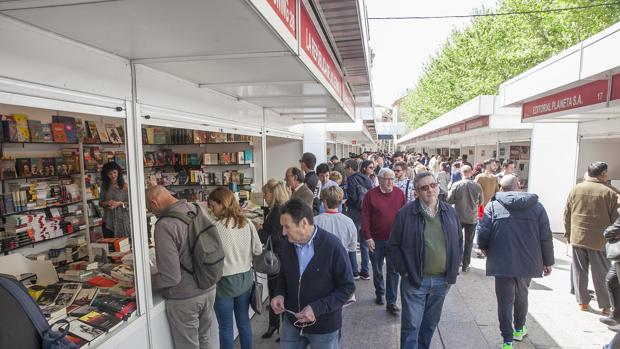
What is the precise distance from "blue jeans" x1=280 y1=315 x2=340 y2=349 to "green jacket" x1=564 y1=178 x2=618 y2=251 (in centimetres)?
349

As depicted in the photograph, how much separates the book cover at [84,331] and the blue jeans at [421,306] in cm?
226

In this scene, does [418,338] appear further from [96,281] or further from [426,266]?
[96,281]

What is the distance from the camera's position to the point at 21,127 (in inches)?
155

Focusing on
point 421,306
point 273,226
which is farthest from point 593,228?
point 273,226

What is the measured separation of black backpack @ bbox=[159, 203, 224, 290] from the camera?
243 cm

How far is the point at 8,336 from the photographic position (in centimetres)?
127

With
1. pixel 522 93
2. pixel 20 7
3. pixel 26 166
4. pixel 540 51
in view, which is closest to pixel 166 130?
pixel 26 166

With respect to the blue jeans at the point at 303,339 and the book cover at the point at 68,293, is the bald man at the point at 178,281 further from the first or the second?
the blue jeans at the point at 303,339

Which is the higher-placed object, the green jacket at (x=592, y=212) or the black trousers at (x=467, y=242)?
the green jacket at (x=592, y=212)

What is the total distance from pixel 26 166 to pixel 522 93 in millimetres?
7074

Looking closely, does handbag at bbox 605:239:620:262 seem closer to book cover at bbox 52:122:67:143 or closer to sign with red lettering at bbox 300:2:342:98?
sign with red lettering at bbox 300:2:342:98

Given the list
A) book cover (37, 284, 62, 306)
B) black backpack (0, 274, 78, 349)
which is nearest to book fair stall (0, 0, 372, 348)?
book cover (37, 284, 62, 306)

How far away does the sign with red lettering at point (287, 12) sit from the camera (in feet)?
5.39

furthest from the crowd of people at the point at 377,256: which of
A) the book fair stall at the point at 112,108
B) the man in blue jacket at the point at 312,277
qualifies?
the book fair stall at the point at 112,108
